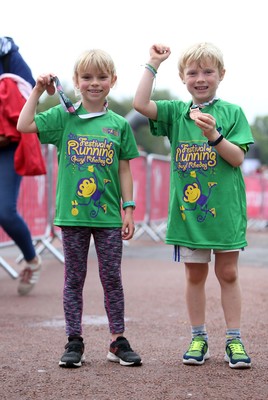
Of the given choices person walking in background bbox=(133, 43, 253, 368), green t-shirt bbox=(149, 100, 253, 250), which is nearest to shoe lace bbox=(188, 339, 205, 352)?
person walking in background bbox=(133, 43, 253, 368)

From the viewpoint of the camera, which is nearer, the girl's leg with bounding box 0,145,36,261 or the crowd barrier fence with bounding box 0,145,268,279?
the girl's leg with bounding box 0,145,36,261

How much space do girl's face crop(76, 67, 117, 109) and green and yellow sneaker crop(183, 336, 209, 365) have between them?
1.36m

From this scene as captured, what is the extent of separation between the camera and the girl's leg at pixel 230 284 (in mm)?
4145

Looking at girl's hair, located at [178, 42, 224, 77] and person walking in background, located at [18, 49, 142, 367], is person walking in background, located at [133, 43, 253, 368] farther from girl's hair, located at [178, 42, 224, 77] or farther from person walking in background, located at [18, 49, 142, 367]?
person walking in background, located at [18, 49, 142, 367]

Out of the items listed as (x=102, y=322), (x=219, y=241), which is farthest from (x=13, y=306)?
(x=219, y=241)

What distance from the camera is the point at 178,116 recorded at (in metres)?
4.20

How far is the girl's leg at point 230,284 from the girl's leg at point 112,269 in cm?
52

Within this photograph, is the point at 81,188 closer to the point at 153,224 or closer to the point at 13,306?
the point at 13,306

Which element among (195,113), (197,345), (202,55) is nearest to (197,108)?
(195,113)

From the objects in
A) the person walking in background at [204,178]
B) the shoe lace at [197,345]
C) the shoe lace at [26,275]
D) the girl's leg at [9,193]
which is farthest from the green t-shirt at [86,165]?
the shoe lace at [26,275]

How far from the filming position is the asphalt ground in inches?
137

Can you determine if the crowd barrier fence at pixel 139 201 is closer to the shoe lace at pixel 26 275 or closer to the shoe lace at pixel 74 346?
the shoe lace at pixel 26 275

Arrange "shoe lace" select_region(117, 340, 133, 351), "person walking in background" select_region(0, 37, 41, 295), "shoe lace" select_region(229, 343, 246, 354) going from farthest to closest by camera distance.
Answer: "person walking in background" select_region(0, 37, 41, 295) < "shoe lace" select_region(117, 340, 133, 351) < "shoe lace" select_region(229, 343, 246, 354)

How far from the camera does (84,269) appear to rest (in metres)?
4.21
